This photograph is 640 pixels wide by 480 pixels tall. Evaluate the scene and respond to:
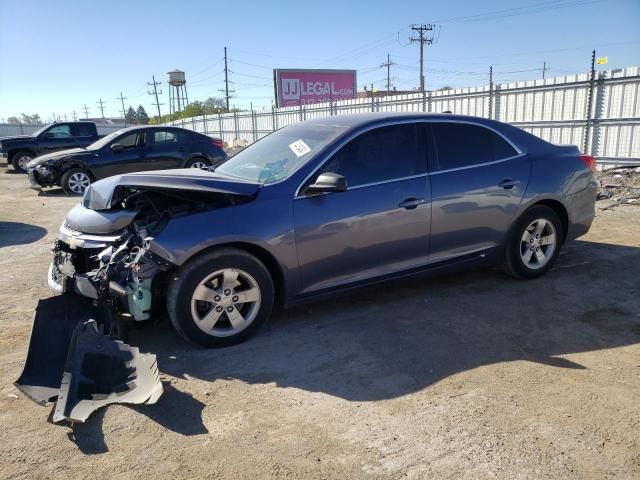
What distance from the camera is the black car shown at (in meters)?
11.7

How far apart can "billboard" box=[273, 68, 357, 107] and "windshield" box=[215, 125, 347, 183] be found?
38.7 m

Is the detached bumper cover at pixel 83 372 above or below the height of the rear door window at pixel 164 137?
below

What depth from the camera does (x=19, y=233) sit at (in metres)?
7.95

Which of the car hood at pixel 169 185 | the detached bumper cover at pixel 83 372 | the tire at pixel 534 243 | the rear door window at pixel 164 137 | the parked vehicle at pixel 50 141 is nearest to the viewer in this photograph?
the detached bumper cover at pixel 83 372

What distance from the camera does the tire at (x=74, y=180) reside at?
11625mm

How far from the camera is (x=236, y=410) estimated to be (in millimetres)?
2986

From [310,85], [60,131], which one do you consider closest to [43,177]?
[60,131]

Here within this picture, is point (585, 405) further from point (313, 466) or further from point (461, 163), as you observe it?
point (461, 163)

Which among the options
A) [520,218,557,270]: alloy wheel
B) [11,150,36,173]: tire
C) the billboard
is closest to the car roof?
[520,218,557,270]: alloy wheel

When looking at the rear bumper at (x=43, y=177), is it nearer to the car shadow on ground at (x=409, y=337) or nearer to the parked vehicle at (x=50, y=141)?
the parked vehicle at (x=50, y=141)

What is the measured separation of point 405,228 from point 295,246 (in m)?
0.99

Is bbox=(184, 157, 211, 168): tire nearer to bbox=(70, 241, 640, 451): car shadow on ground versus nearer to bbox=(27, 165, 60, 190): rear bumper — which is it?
bbox=(27, 165, 60, 190): rear bumper

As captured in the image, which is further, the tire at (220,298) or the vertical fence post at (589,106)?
the vertical fence post at (589,106)

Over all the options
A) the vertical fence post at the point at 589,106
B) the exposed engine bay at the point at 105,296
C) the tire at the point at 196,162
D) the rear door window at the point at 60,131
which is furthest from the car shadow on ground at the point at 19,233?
the vertical fence post at the point at 589,106
